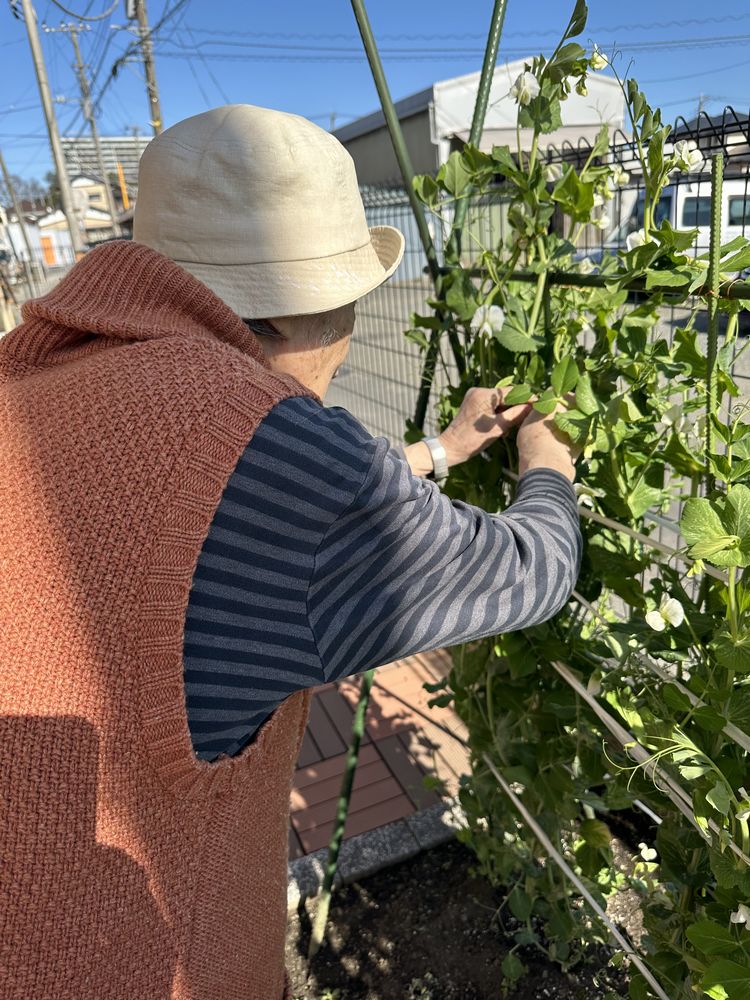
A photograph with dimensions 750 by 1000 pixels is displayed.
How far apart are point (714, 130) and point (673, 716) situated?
110 centimetres

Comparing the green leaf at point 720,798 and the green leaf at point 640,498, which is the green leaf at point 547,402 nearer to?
the green leaf at point 640,498

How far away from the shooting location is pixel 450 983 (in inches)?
75.1

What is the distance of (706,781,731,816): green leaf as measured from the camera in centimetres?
89

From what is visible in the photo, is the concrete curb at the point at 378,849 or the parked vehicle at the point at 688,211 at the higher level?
the parked vehicle at the point at 688,211

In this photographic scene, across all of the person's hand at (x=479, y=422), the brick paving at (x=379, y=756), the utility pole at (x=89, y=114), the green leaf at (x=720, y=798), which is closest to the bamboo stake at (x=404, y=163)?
the person's hand at (x=479, y=422)

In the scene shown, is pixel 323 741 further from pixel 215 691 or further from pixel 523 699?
pixel 215 691

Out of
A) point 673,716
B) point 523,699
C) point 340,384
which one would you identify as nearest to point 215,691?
point 673,716

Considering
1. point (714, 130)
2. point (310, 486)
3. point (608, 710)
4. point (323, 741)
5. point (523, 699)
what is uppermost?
point (714, 130)

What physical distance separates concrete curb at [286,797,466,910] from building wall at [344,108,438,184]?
15.1 metres

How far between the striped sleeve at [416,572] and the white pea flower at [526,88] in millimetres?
730

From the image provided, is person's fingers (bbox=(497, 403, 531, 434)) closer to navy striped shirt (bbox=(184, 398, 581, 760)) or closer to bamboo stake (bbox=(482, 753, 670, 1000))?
navy striped shirt (bbox=(184, 398, 581, 760))

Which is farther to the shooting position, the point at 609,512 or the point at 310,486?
the point at 609,512

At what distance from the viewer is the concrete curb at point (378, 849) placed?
88.1 inches

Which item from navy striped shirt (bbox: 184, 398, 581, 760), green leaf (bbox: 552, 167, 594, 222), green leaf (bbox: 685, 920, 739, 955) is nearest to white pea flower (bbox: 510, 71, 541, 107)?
green leaf (bbox: 552, 167, 594, 222)
